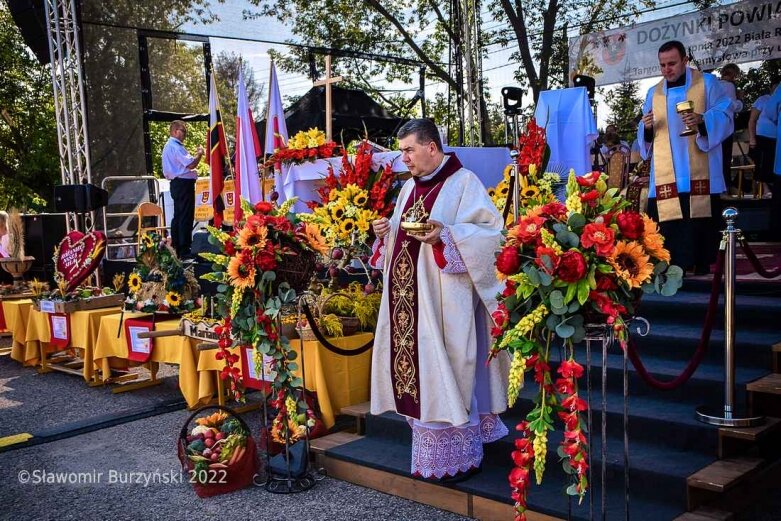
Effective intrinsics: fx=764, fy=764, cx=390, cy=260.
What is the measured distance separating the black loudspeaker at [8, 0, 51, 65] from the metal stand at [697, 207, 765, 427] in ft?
36.5

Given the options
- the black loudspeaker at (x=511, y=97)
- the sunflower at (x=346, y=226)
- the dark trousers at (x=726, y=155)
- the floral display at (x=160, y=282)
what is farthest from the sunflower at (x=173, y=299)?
the dark trousers at (x=726, y=155)

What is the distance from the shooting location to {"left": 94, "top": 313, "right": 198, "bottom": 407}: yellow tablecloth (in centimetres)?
684

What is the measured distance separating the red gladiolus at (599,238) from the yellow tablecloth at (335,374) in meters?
2.94

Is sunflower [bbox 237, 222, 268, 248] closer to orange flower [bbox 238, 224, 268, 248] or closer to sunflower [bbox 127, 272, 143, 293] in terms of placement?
orange flower [bbox 238, 224, 268, 248]

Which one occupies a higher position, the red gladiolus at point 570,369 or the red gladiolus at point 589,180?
the red gladiolus at point 589,180

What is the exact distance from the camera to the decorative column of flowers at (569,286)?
10.2 ft

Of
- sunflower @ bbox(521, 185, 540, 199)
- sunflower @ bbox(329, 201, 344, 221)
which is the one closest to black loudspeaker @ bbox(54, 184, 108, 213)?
sunflower @ bbox(329, 201, 344, 221)

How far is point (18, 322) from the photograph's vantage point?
9.39 metres

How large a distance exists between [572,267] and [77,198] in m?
8.91

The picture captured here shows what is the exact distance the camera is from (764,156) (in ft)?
28.2

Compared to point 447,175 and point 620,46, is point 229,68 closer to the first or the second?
point 620,46

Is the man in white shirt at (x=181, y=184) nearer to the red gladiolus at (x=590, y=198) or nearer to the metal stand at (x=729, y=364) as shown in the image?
the metal stand at (x=729, y=364)

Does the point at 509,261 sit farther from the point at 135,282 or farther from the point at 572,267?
the point at 135,282

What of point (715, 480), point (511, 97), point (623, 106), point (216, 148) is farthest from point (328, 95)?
point (715, 480)
